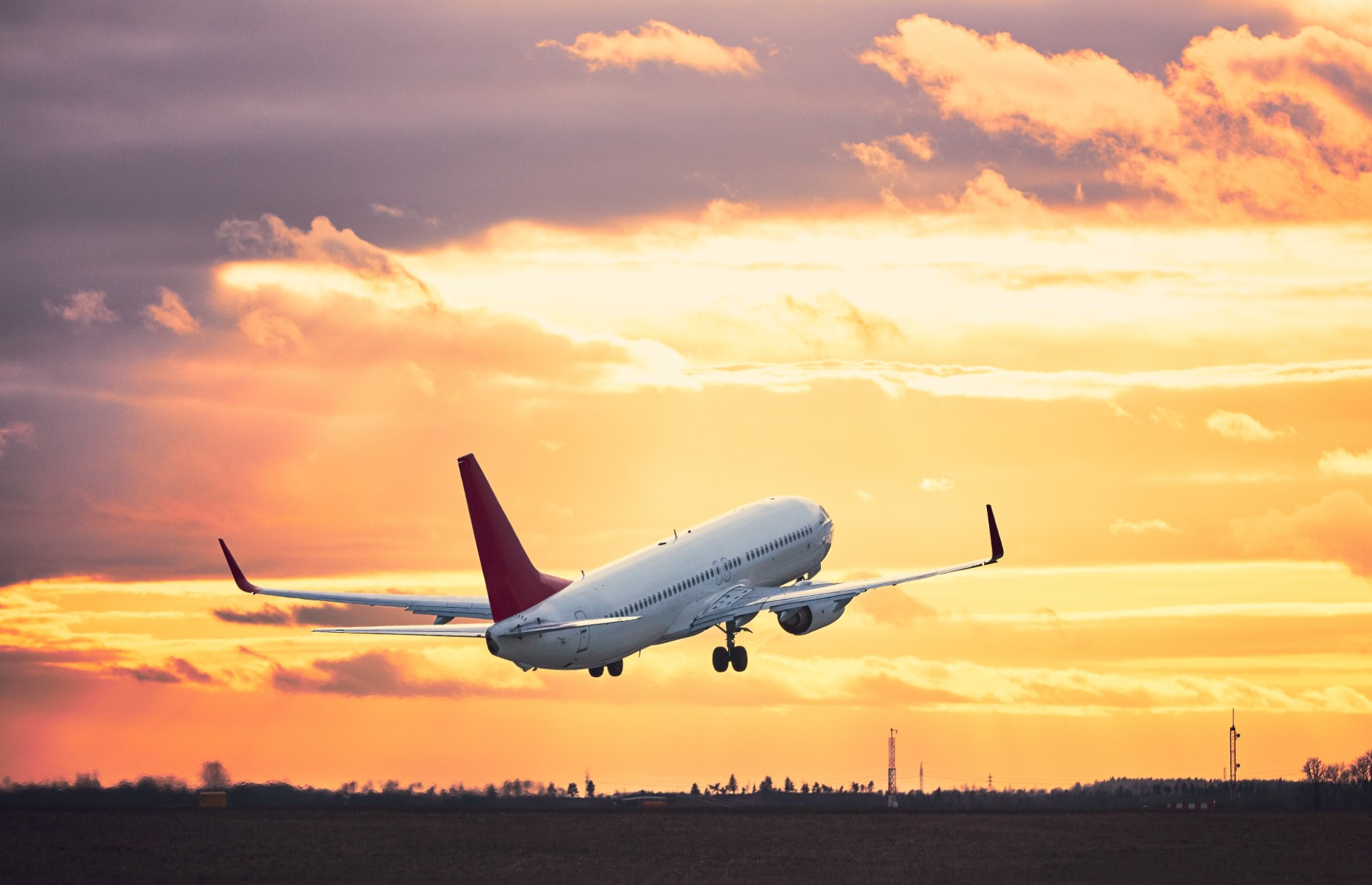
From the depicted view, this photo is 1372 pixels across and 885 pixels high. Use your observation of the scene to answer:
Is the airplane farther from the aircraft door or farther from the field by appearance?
the field

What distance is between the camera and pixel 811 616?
99750mm

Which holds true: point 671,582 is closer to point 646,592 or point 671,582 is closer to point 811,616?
point 646,592

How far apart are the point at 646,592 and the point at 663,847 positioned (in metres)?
16.1

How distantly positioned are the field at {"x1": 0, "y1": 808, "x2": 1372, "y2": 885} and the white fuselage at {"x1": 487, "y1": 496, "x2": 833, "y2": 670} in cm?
854

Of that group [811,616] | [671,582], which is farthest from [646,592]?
[811,616]

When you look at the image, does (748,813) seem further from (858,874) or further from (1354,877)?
(1354,877)

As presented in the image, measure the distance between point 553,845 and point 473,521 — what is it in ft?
49.0

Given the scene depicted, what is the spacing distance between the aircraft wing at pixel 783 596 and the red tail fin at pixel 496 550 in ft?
49.6

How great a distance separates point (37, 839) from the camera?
78.6 m

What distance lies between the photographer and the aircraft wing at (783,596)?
96.4 meters

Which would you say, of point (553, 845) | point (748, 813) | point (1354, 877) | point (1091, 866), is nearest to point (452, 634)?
point (553, 845)

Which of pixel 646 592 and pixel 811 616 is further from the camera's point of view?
pixel 811 616

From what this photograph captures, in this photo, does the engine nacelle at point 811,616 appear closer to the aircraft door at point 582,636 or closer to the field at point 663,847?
the field at point 663,847

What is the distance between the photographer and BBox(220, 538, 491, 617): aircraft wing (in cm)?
9406
